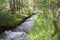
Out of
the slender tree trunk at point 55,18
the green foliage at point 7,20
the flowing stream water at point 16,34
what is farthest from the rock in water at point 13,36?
the slender tree trunk at point 55,18

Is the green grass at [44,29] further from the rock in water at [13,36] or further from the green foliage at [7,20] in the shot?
the green foliage at [7,20]

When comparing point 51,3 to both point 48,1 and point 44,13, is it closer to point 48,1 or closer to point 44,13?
point 48,1

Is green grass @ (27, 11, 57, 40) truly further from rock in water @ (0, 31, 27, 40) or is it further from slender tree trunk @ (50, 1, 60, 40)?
rock in water @ (0, 31, 27, 40)

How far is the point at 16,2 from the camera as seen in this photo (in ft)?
45.5

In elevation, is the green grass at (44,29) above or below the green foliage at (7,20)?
above

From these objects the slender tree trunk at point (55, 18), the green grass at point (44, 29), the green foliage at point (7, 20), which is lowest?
the green foliage at point (7, 20)

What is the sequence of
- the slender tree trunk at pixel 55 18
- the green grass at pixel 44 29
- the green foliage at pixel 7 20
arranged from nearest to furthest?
the slender tree trunk at pixel 55 18, the green grass at pixel 44 29, the green foliage at pixel 7 20

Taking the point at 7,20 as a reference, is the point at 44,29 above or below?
above

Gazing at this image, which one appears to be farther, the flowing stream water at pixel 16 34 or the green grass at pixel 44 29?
the flowing stream water at pixel 16 34

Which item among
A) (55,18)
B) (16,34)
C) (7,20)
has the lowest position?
(16,34)

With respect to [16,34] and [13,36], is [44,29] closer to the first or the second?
[13,36]

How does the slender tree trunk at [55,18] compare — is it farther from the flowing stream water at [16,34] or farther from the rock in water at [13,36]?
the rock in water at [13,36]

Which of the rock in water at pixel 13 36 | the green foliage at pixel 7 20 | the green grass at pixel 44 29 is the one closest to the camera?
the green grass at pixel 44 29

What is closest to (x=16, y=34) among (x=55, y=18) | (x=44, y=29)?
(x=44, y=29)
